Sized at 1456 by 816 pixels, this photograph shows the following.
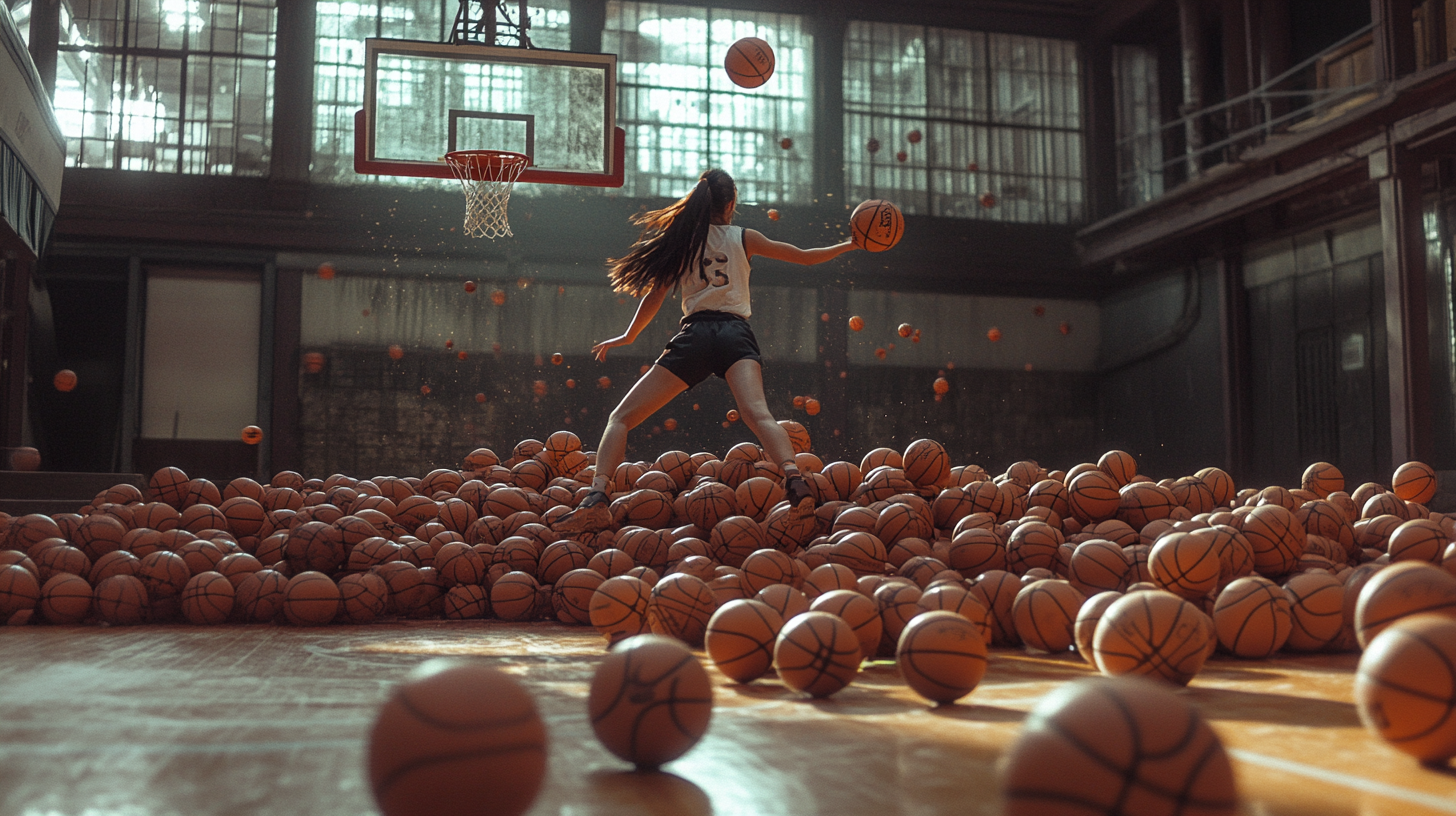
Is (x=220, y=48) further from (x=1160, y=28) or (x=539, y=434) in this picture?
(x=1160, y=28)

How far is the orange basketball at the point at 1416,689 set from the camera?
2.51 meters

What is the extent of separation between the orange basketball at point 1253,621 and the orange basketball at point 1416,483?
4532mm

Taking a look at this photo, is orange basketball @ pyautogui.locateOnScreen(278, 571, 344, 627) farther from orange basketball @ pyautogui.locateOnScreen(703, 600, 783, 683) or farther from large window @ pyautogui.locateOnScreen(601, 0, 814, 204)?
large window @ pyautogui.locateOnScreen(601, 0, 814, 204)

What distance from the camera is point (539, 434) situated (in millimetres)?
17078

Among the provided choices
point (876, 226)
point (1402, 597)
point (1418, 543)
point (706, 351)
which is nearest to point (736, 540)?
point (706, 351)

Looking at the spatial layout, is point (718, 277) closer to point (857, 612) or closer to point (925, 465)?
point (925, 465)

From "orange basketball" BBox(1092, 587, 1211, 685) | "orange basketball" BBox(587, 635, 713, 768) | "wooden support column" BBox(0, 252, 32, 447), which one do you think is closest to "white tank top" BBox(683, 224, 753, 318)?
"orange basketball" BBox(1092, 587, 1211, 685)

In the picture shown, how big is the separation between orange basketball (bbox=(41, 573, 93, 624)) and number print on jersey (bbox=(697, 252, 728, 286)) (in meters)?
3.70

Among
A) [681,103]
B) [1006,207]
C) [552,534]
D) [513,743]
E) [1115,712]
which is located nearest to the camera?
[1115,712]

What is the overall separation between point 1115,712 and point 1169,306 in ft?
59.0

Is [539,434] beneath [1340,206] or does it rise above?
beneath

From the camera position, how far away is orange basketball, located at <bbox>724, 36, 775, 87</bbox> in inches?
401

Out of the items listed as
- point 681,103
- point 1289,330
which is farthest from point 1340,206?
point 681,103

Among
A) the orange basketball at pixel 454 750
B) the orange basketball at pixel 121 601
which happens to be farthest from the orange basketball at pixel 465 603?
the orange basketball at pixel 454 750
